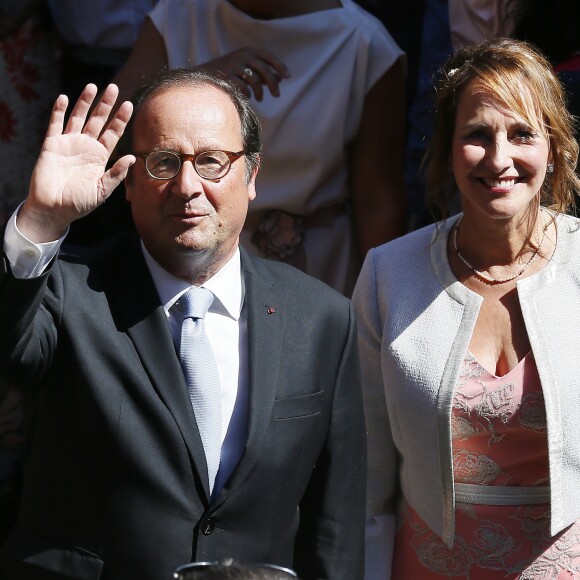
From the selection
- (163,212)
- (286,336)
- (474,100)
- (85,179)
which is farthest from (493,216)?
(85,179)

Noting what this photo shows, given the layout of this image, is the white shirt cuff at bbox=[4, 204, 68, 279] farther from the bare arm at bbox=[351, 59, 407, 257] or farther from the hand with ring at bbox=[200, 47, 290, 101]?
the bare arm at bbox=[351, 59, 407, 257]

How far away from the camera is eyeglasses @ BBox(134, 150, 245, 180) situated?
2.63 m

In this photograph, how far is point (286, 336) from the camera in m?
2.71

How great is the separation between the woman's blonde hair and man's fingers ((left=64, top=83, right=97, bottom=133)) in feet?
3.63

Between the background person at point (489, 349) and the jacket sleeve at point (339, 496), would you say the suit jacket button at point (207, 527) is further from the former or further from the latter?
the background person at point (489, 349)

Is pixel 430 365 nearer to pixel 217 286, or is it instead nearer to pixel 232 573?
pixel 217 286

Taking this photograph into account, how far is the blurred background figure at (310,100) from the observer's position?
389cm

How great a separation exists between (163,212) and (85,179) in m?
0.27

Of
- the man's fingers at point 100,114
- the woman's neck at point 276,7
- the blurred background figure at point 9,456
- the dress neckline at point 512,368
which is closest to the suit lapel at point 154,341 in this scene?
the man's fingers at point 100,114

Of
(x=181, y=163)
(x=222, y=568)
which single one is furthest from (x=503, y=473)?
(x=222, y=568)

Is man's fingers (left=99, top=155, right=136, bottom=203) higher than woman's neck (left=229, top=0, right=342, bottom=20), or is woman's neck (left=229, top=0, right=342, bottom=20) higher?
woman's neck (left=229, top=0, right=342, bottom=20)

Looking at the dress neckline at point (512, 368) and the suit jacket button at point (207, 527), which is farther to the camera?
the dress neckline at point (512, 368)

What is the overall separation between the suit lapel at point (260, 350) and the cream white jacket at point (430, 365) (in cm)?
51

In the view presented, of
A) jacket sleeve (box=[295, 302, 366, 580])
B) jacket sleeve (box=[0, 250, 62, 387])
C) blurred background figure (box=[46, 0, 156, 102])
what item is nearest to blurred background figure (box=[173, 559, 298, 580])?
jacket sleeve (box=[0, 250, 62, 387])
